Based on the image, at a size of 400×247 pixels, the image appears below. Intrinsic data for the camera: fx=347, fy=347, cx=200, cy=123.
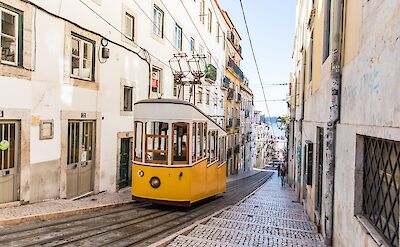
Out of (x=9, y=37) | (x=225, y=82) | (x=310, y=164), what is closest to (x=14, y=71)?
(x=9, y=37)

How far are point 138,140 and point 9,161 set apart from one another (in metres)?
3.05

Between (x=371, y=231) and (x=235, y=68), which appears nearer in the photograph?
(x=371, y=231)

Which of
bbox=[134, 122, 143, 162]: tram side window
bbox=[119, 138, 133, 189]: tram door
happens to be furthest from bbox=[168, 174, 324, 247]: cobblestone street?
bbox=[119, 138, 133, 189]: tram door

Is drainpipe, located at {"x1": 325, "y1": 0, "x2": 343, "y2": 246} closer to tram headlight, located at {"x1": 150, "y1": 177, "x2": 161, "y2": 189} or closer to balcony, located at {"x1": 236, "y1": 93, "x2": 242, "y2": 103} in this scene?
tram headlight, located at {"x1": 150, "y1": 177, "x2": 161, "y2": 189}

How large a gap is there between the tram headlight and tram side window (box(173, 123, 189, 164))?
0.67 meters

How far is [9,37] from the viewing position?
8.04 m

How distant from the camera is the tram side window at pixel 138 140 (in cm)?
912

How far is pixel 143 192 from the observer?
360 inches

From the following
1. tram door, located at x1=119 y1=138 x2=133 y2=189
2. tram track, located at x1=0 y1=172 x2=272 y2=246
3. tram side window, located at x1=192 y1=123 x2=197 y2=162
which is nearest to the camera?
tram track, located at x1=0 y1=172 x2=272 y2=246

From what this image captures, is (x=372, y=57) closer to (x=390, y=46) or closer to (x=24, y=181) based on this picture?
(x=390, y=46)

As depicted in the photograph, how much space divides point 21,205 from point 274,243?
584 cm

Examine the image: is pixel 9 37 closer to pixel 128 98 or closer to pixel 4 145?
pixel 4 145

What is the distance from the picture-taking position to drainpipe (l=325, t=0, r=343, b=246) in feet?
20.7

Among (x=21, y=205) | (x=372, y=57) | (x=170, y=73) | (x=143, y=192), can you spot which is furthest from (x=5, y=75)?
(x=170, y=73)
